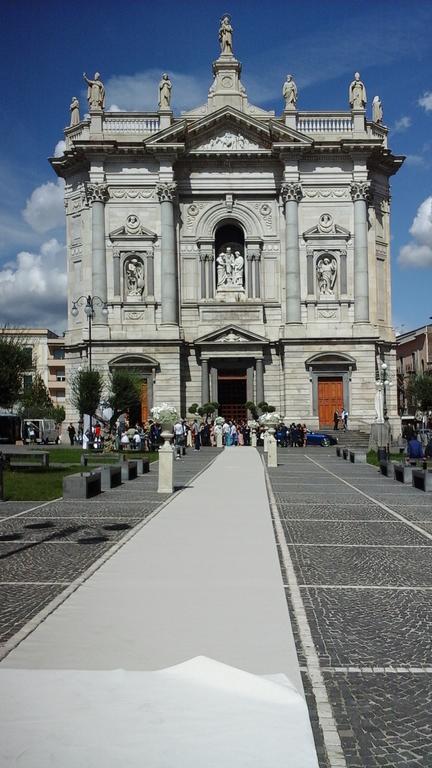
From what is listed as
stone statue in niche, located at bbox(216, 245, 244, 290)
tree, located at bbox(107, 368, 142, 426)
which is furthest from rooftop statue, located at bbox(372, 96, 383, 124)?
tree, located at bbox(107, 368, 142, 426)

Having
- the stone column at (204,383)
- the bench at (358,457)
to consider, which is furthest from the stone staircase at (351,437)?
the bench at (358,457)

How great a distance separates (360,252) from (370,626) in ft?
146

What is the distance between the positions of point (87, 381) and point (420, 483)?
22.4 meters

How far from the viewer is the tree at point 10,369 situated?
31312mm

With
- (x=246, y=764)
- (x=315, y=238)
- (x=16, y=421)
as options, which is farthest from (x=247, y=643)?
(x=16, y=421)

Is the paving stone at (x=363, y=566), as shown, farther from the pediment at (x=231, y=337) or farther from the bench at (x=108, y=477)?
the pediment at (x=231, y=337)

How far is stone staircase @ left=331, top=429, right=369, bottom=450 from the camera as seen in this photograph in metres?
46.3

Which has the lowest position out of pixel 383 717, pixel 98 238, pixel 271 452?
pixel 383 717

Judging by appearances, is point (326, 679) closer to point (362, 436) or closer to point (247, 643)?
point (247, 643)

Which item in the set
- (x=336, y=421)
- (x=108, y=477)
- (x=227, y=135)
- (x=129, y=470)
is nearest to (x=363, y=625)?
(x=108, y=477)

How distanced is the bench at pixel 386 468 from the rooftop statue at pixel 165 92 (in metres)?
33.4

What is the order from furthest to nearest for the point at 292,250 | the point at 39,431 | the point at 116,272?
the point at 39,431 < the point at 116,272 < the point at 292,250

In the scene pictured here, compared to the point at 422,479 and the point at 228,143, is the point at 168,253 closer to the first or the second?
the point at 228,143

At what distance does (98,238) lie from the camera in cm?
5028
